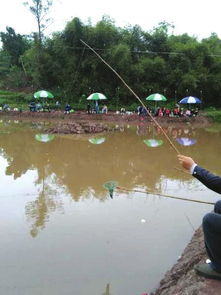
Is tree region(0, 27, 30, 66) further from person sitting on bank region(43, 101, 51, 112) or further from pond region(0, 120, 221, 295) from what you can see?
pond region(0, 120, 221, 295)

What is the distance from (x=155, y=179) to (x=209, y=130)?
11357 mm

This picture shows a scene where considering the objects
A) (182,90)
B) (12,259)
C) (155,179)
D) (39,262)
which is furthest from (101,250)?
(182,90)

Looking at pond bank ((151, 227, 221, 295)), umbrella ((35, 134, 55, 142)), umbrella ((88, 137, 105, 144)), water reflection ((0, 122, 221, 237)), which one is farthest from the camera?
umbrella ((35, 134, 55, 142))

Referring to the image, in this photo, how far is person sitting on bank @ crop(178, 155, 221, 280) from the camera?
2.78 metres

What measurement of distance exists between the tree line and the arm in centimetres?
2046

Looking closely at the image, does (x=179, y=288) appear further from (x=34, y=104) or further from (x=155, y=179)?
(x=34, y=104)

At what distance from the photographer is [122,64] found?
2312 cm

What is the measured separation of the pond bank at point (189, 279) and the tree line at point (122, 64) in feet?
63.9

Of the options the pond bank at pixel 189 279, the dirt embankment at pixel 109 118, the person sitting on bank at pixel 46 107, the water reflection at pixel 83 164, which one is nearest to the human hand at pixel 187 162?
the pond bank at pixel 189 279

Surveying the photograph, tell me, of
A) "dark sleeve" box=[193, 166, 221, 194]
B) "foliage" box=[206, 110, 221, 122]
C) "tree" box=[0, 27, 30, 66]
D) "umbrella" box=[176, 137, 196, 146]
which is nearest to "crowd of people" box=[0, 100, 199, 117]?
"foliage" box=[206, 110, 221, 122]

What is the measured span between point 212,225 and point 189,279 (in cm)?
70

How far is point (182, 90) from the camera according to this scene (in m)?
25.1

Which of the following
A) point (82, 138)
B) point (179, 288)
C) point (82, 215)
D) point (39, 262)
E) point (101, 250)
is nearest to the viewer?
point (179, 288)

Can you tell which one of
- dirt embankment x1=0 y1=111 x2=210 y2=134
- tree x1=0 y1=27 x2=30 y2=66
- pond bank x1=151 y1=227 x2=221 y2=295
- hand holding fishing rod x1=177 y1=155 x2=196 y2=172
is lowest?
dirt embankment x1=0 y1=111 x2=210 y2=134
